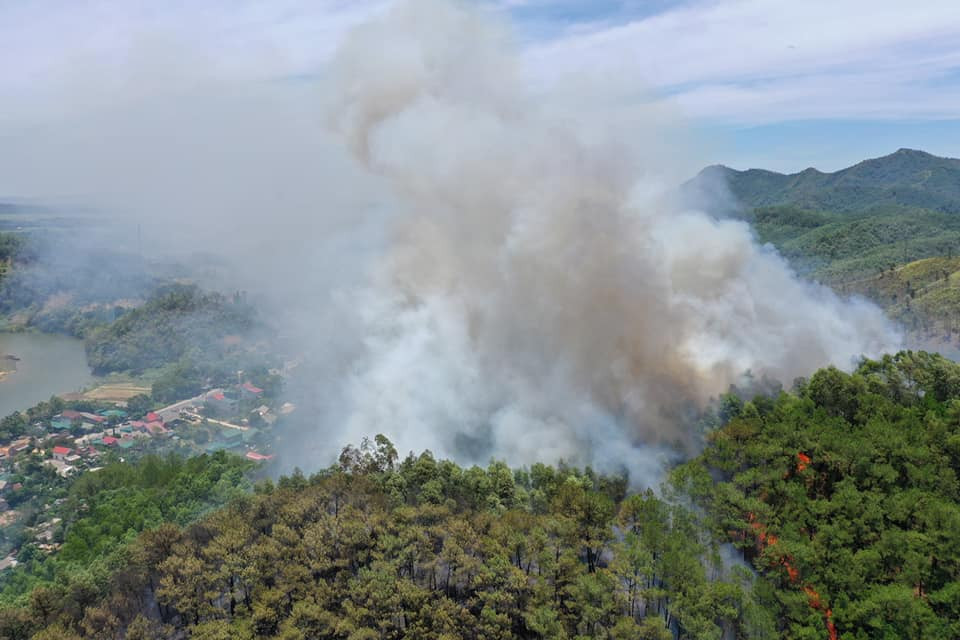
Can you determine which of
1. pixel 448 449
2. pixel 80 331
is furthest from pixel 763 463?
pixel 80 331

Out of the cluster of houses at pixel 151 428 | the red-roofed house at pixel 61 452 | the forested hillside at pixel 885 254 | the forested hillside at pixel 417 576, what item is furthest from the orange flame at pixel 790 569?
the forested hillside at pixel 885 254

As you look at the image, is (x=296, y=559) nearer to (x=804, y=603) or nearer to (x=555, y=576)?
(x=555, y=576)

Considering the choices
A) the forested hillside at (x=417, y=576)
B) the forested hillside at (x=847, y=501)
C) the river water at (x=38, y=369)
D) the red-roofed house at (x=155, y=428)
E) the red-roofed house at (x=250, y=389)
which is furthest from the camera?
the river water at (x=38, y=369)

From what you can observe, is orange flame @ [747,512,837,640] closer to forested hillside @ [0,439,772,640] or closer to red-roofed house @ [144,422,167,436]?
forested hillside @ [0,439,772,640]

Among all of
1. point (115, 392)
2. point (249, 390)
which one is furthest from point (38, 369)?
point (249, 390)

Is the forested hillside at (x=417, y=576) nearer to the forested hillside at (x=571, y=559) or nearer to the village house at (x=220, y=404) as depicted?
the forested hillside at (x=571, y=559)
